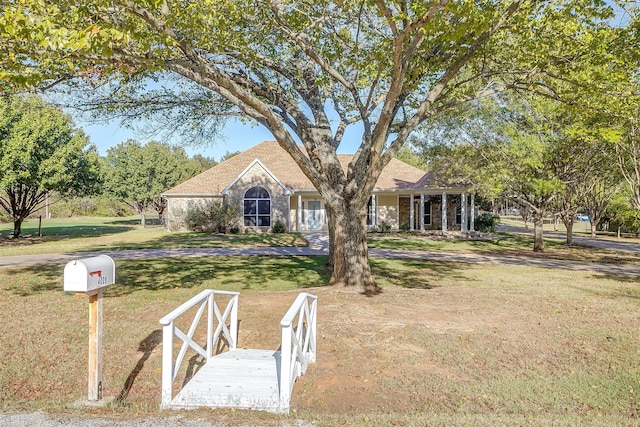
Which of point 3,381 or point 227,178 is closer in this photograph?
point 3,381

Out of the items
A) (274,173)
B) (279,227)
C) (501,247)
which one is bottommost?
(501,247)

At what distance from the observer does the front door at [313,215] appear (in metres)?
30.0

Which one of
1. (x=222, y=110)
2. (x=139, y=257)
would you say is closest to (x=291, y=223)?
(x=139, y=257)

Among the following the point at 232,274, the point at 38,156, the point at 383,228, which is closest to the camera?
the point at 232,274

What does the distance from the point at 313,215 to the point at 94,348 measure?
25.7m

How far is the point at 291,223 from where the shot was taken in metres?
29.4

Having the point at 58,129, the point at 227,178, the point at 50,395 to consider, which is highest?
A: the point at 58,129

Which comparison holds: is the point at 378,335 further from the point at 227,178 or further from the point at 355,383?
the point at 227,178

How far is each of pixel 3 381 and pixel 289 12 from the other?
884 centimetres

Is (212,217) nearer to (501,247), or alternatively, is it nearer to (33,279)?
(33,279)

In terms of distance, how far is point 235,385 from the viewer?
4785 mm

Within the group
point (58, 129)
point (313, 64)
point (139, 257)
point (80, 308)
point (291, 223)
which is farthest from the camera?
point (291, 223)

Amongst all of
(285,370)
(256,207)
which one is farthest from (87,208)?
(285,370)

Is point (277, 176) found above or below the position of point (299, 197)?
above
